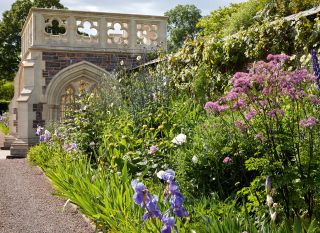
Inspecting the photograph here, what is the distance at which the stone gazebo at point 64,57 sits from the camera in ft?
43.9

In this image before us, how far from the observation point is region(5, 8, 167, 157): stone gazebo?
13375 mm

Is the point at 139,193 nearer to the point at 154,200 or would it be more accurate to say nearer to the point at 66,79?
the point at 154,200

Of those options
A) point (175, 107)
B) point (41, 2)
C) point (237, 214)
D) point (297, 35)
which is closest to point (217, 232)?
point (237, 214)

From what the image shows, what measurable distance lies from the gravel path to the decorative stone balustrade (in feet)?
20.5

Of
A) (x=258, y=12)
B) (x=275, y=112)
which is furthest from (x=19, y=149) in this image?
(x=275, y=112)

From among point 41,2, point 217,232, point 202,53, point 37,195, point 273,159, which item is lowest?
point 37,195

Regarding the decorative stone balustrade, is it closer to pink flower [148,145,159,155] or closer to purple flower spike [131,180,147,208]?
pink flower [148,145,159,155]

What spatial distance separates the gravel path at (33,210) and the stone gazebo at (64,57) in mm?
5498

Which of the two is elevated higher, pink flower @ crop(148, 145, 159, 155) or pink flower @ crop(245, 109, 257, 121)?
pink flower @ crop(245, 109, 257, 121)

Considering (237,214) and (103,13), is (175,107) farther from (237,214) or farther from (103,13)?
(103,13)

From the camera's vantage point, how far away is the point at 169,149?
17.1 ft

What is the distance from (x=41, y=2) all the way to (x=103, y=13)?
19.9 m

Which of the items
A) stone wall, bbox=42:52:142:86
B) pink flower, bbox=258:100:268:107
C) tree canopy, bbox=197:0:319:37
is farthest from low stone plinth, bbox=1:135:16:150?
pink flower, bbox=258:100:268:107

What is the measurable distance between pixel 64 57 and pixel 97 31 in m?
1.17
